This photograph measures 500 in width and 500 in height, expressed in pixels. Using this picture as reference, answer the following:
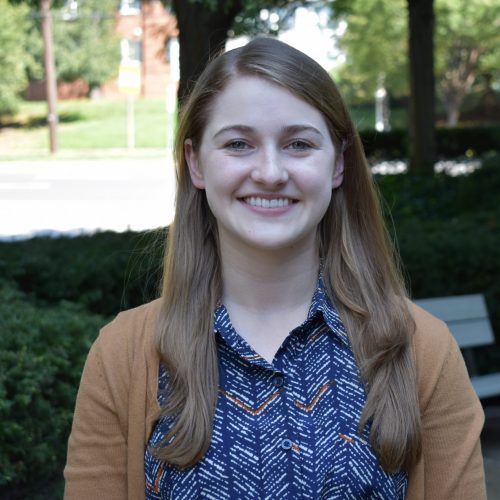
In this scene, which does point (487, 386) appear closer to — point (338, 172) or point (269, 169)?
point (338, 172)

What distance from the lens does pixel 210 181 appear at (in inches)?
76.4

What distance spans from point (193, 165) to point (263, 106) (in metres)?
0.26

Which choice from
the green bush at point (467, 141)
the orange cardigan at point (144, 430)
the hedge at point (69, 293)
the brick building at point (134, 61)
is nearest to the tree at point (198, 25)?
the hedge at point (69, 293)

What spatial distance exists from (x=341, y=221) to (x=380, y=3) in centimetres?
3770

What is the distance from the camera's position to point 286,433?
180 cm

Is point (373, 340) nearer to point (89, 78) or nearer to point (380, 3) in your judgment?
point (380, 3)

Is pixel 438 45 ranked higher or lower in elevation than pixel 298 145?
higher

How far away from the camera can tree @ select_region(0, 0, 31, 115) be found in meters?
40.9

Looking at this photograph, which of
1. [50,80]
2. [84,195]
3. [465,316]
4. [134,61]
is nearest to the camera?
[465,316]

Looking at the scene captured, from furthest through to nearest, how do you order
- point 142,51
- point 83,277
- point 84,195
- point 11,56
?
point 142,51 → point 11,56 → point 84,195 → point 83,277

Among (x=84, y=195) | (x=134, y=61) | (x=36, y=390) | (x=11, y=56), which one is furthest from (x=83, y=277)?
(x=134, y=61)

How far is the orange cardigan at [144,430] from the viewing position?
6.17 ft

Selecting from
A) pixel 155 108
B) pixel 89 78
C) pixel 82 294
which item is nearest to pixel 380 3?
pixel 155 108

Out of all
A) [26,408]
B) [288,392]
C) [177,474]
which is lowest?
[26,408]
